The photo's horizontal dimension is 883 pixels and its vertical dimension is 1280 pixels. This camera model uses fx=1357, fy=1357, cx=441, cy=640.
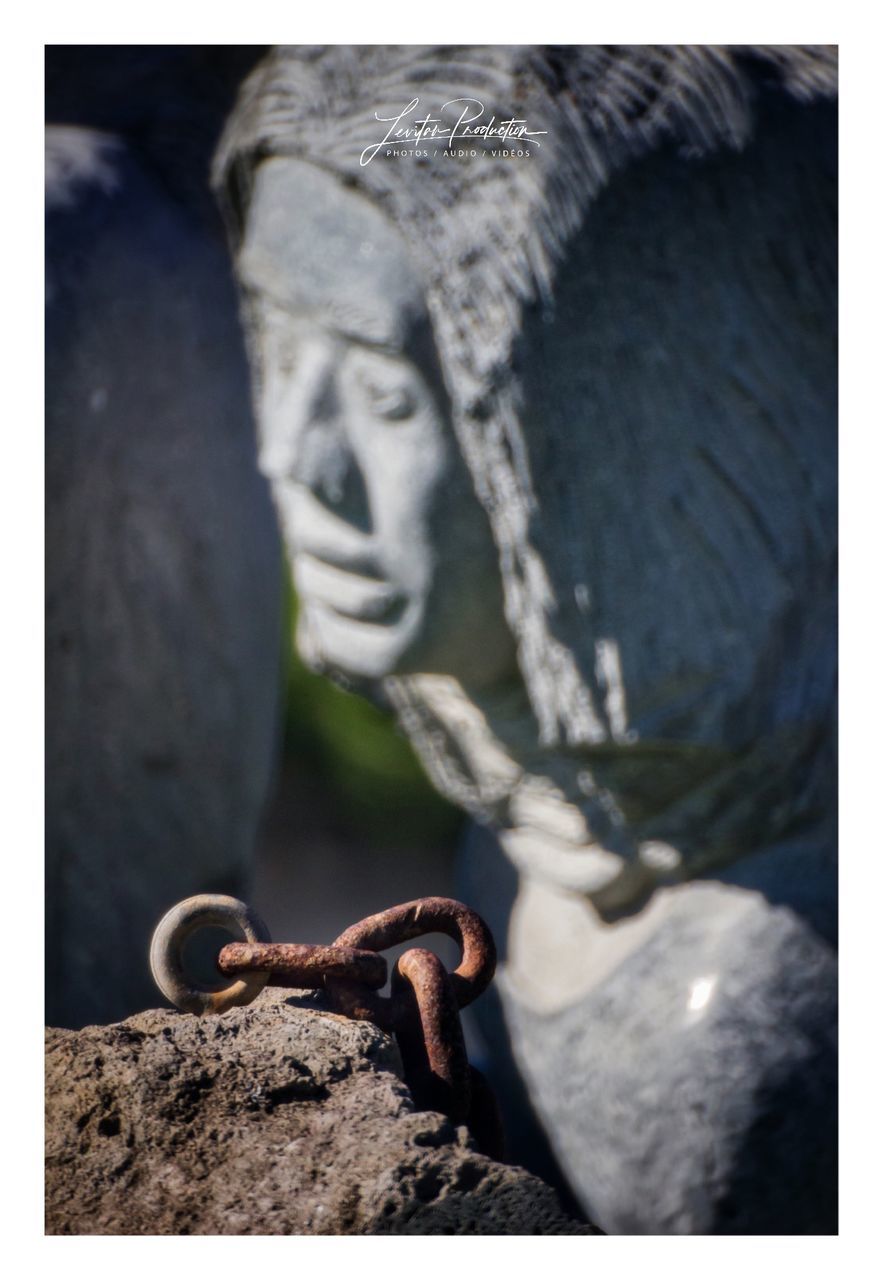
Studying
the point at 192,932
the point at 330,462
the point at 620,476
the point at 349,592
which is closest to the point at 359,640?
the point at 349,592

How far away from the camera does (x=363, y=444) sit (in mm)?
1039

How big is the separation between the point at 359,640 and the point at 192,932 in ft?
1.92

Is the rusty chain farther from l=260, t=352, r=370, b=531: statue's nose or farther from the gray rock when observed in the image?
the gray rock

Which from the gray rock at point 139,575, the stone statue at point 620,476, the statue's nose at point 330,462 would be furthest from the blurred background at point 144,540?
the statue's nose at point 330,462

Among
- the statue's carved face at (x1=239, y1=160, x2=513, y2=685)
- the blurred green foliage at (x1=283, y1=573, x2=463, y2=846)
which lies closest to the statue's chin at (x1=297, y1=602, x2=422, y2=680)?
the statue's carved face at (x1=239, y1=160, x2=513, y2=685)

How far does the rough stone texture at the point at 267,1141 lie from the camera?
19.2 inches

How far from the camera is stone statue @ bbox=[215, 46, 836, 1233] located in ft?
3.14

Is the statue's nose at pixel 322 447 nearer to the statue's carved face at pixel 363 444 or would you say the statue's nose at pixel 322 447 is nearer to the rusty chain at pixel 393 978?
the statue's carved face at pixel 363 444

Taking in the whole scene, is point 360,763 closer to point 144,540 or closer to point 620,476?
point 144,540

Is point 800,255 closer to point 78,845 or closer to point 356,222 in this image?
point 356,222

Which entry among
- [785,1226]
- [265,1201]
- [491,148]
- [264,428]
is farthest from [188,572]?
[265,1201]

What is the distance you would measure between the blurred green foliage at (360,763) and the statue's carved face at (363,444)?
59cm

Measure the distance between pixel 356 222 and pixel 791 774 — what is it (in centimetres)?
54

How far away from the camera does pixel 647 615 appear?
3.30 ft
